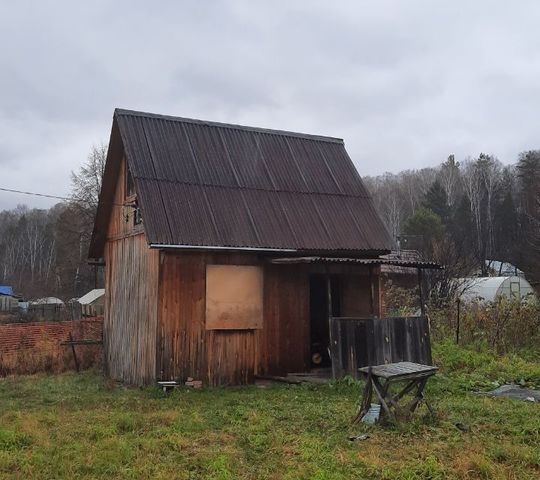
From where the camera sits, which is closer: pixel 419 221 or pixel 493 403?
pixel 493 403

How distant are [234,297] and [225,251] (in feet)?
3.26

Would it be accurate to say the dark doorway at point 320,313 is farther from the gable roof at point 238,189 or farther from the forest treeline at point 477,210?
the forest treeline at point 477,210

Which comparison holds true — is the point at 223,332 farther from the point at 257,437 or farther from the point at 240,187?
the point at 257,437

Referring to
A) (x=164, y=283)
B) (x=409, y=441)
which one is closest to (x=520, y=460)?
(x=409, y=441)

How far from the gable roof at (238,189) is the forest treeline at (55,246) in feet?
35.6

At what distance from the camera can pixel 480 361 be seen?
12.9 metres

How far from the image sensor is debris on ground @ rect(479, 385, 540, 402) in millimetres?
9571

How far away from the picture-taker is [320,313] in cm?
1411

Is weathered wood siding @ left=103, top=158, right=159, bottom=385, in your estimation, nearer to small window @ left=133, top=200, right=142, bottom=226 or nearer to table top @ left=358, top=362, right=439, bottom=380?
small window @ left=133, top=200, right=142, bottom=226

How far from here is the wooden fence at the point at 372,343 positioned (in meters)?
11.4

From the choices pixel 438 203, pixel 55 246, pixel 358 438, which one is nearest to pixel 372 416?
pixel 358 438

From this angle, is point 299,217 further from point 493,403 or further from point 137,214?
point 493,403

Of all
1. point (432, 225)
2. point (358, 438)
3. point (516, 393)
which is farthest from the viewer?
point (432, 225)

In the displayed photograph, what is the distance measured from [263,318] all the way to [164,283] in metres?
2.22
